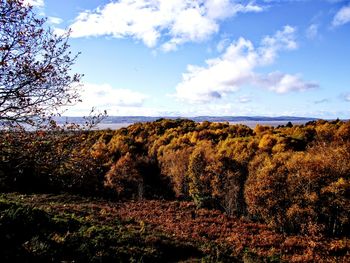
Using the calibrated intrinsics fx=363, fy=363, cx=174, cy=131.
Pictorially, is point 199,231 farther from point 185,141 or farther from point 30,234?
point 185,141

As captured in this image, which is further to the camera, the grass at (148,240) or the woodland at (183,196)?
the grass at (148,240)

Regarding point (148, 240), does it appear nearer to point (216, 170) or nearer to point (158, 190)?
point (216, 170)

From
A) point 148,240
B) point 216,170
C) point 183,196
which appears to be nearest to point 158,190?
point 183,196

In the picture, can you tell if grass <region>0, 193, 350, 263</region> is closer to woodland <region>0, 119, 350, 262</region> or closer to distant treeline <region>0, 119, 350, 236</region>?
woodland <region>0, 119, 350, 262</region>

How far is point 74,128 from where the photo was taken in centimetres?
1283

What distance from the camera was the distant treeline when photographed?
40.7ft

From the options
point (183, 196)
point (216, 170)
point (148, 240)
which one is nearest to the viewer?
point (148, 240)

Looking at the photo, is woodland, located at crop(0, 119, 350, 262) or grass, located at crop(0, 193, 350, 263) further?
grass, located at crop(0, 193, 350, 263)

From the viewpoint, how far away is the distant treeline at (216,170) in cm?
1241

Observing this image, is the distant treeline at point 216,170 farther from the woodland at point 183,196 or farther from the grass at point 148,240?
the grass at point 148,240

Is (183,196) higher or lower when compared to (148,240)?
lower

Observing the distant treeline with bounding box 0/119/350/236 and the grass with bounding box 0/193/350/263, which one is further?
the grass with bounding box 0/193/350/263

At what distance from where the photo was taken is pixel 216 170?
39500 millimetres

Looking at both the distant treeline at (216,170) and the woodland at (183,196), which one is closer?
the distant treeline at (216,170)
